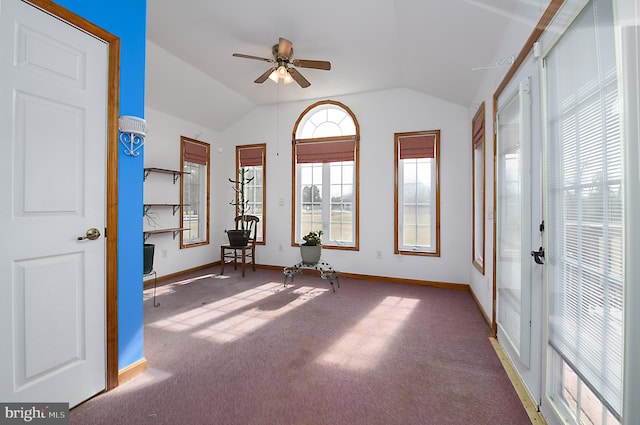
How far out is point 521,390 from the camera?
1.86 m

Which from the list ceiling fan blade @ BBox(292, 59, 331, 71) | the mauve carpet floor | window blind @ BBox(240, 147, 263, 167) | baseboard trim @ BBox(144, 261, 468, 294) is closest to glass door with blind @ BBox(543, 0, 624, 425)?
the mauve carpet floor

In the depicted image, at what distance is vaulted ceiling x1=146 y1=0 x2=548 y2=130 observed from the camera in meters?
2.43

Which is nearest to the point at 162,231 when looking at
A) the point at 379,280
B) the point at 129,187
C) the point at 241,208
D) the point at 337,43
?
the point at 241,208

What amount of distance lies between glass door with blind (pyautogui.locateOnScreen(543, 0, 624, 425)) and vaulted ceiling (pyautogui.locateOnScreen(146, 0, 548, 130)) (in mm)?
616

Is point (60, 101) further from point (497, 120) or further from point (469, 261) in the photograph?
point (469, 261)

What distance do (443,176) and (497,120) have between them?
1870mm

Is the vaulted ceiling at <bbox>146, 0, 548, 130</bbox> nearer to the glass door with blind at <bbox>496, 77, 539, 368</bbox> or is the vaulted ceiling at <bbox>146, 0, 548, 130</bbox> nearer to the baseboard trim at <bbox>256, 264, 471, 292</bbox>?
the glass door with blind at <bbox>496, 77, 539, 368</bbox>

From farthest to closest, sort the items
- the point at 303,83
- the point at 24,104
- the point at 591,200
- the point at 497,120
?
the point at 303,83 < the point at 497,120 < the point at 24,104 < the point at 591,200

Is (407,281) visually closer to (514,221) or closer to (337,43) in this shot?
(514,221)

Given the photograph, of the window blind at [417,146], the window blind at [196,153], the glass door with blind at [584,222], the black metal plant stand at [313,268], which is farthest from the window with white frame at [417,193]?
the window blind at [196,153]

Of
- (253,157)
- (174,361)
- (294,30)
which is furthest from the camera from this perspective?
(253,157)

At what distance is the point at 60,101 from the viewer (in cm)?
162

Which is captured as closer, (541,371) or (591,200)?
(591,200)

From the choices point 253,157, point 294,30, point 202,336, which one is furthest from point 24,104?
point 253,157
